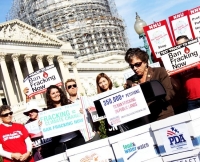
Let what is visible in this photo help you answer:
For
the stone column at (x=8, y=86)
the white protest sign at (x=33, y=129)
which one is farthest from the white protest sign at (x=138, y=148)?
the stone column at (x=8, y=86)

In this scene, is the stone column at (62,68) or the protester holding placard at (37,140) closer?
the protester holding placard at (37,140)

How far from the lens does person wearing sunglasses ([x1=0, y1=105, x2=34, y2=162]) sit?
30.4ft

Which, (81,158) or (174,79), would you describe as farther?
(174,79)

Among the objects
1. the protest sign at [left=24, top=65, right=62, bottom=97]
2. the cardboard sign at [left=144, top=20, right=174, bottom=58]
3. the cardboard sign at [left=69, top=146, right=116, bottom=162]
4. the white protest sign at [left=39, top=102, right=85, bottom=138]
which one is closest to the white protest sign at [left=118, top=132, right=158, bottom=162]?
the cardboard sign at [left=69, top=146, right=116, bottom=162]

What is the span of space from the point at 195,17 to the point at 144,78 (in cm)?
618

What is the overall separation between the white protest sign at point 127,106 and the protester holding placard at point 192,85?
5.82ft

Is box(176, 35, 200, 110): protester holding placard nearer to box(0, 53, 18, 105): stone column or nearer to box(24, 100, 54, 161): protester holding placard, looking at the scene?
box(24, 100, 54, 161): protester holding placard

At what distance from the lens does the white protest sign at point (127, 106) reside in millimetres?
7699

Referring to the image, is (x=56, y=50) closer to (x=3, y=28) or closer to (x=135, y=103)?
(x=3, y=28)

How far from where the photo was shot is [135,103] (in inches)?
304

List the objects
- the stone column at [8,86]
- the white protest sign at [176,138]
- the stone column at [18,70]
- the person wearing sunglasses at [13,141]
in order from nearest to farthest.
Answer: the white protest sign at [176,138] < the person wearing sunglasses at [13,141] < the stone column at [8,86] < the stone column at [18,70]

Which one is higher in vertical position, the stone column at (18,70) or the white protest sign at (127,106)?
the stone column at (18,70)

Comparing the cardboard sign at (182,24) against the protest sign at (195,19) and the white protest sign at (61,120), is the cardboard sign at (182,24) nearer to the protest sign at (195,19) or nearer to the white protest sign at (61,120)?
the protest sign at (195,19)

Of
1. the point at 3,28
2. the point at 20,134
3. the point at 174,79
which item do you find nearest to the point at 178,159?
the point at 174,79
